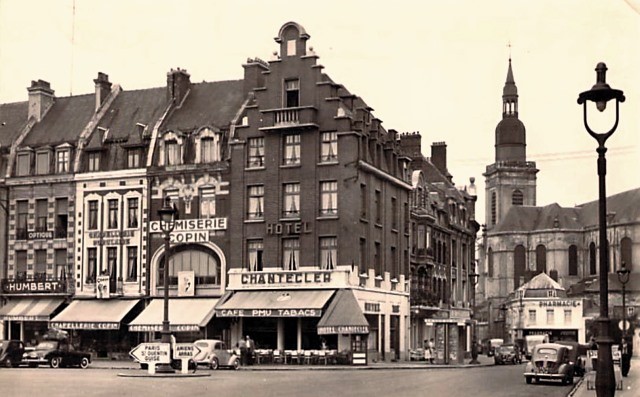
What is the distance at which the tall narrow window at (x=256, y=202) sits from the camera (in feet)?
153

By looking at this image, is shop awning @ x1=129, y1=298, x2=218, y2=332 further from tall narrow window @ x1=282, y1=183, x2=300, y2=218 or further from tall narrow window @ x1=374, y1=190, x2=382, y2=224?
tall narrow window @ x1=374, y1=190, x2=382, y2=224

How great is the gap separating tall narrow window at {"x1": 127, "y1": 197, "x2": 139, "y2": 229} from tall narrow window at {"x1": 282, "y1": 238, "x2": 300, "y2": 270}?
7.25 metres

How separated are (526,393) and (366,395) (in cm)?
556

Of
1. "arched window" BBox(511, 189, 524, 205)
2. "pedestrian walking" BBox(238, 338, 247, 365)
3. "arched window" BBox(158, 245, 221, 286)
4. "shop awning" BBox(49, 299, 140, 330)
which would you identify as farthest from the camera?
"arched window" BBox(511, 189, 524, 205)

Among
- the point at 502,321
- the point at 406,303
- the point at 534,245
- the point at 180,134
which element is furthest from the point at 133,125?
the point at 534,245

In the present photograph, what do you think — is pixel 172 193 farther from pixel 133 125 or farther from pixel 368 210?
pixel 368 210

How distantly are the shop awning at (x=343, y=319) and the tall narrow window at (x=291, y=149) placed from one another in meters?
6.27

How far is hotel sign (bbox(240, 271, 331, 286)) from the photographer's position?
45062mm

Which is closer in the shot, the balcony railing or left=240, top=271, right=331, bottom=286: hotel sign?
left=240, top=271, right=331, bottom=286: hotel sign

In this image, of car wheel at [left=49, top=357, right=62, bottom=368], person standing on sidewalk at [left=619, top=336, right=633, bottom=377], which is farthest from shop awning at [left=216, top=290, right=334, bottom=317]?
person standing on sidewalk at [left=619, top=336, right=633, bottom=377]

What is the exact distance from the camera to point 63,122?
51.7 m

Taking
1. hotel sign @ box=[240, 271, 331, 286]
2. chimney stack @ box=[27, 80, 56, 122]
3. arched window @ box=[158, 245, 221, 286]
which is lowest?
hotel sign @ box=[240, 271, 331, 286]

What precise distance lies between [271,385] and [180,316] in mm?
18846

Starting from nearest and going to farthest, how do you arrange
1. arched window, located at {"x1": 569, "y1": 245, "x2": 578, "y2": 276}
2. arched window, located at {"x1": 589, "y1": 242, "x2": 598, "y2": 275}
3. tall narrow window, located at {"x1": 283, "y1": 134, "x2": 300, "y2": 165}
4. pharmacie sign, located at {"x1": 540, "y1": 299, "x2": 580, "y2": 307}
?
tall narrow window, located at {"x1": 283, "y1": 134, "x2": 300, "y2": 165} < pharmacie sign, located at {"x1": 540, "y1": 299, "x2": 580, "y2": 307} < arched window, located at {"x1": 589, "y1": 242, "x2": 598, "y2": 275} < arched window, located at {"x1": 569, "y1": 245, "x2": 578, "y2": 276}
